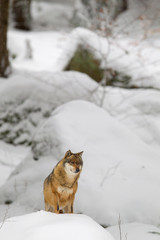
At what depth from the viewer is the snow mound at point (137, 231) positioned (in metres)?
2.41

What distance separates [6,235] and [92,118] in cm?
248

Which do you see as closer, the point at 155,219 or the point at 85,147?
the point at 155,219

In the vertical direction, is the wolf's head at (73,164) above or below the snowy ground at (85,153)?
above

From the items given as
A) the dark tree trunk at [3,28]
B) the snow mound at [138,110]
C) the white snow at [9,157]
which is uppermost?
the dark tree trunk at [3,28]

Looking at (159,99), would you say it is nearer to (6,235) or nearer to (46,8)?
(6,235)

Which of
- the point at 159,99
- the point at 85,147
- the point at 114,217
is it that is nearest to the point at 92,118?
the point at 85,147

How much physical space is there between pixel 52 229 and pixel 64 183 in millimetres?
407

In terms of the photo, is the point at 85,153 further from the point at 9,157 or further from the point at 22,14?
the point at 22,14

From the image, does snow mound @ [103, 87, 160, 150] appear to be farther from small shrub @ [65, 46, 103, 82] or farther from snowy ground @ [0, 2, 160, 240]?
small shrub @ [65, 46, 103, 82]

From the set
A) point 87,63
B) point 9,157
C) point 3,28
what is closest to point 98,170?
point 9,157

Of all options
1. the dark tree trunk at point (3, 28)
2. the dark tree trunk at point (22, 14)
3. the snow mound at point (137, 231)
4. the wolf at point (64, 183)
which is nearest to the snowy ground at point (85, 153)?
the snow mound at point (137, 231)

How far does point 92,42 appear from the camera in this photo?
25.3 feet

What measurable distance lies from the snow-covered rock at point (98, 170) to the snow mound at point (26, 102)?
2175 millimetres

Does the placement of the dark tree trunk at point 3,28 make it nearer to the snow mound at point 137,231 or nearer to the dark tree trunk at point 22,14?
the snow mound at point 137,231
